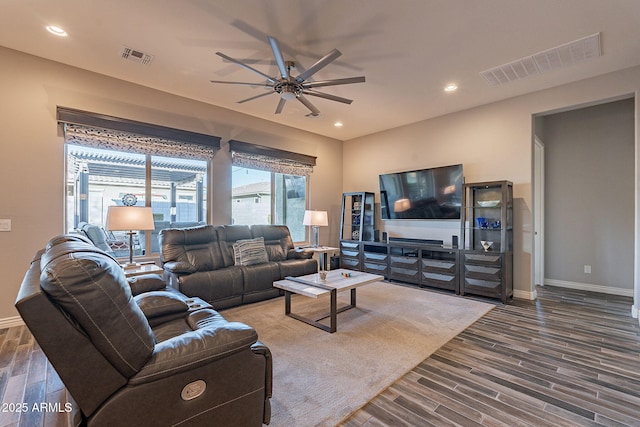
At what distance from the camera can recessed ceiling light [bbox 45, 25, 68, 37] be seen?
107 inches

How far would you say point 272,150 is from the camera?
5.30 m

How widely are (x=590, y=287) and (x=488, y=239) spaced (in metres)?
1.79

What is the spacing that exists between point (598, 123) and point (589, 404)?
455cm

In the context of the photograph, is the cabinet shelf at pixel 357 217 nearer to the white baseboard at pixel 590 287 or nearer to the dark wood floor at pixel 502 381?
the dark wood floor at pixel 502 381

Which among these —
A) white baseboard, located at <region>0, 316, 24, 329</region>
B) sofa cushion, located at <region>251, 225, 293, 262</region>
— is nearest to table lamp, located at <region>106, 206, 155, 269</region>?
white baseboard, located at <region>0, 316, 24, 329</region>

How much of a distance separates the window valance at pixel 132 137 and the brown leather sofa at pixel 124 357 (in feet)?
9.81

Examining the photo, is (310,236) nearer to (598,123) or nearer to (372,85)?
(372,85)

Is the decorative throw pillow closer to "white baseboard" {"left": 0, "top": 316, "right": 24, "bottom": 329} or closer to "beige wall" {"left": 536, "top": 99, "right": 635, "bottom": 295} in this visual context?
"white baseboard" {"left": 0, "top": 316, "right": 24, "bottom": 329}

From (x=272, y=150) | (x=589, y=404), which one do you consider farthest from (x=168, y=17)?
(x=589, y=404)

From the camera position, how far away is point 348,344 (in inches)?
105

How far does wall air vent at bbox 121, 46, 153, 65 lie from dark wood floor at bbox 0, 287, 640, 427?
3021mm

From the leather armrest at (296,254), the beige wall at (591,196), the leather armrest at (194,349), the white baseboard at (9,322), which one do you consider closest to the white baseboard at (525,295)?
the beige wall at (591,196)

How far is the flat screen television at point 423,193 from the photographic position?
4.78 m

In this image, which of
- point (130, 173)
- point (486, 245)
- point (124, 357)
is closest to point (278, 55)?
point (124, 357)
